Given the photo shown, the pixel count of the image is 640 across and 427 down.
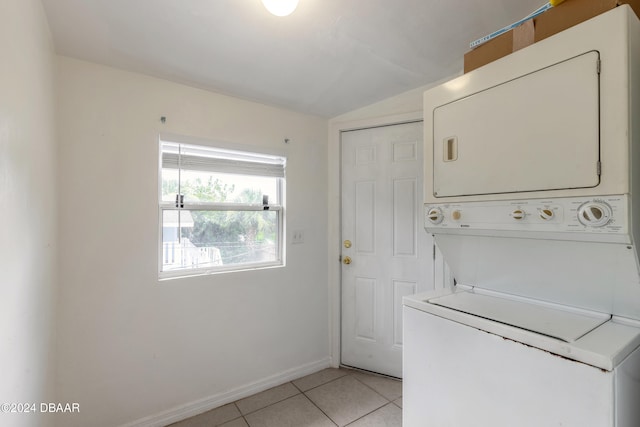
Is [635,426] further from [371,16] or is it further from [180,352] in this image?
[180,352]

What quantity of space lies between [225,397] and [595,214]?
2.27 m

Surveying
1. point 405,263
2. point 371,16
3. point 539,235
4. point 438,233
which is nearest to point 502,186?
point 539,235

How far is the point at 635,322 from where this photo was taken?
0.92m

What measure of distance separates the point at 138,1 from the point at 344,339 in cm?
260

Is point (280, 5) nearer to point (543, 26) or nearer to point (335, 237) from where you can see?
point (543, 26)

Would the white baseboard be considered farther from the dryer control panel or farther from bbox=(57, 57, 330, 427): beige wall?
the dryer control panel

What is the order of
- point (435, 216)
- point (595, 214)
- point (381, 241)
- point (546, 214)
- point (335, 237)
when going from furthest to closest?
point (335, 237)
point (381, 241)
point (435, 216)
point (546, 214)
point (595, 214)

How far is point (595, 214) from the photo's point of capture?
0.87 meters

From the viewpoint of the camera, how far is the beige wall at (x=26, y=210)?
90 cm

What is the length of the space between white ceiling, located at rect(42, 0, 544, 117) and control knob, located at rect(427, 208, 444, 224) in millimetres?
985

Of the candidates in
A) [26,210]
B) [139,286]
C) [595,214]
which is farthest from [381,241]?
[26,210]

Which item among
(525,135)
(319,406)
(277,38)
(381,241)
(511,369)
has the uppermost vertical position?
(277,38)

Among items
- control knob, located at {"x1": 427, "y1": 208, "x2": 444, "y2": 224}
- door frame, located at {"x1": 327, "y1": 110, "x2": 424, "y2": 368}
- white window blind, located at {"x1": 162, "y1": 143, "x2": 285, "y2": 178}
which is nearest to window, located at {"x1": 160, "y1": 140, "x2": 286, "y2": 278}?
white window blind, located at {"x1": 162, "y1": 143, "x2": 285, "y2": 178}

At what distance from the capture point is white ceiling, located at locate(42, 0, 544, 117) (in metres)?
1.35
